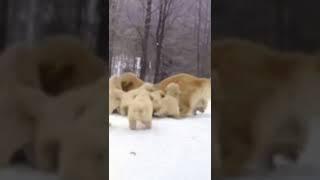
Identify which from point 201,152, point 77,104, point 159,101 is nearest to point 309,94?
point 77,104

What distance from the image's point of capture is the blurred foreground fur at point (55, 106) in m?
0.70

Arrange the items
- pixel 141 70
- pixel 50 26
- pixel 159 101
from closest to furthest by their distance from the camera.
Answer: pixel 50 26
pixel 141 70
pixel 159 101

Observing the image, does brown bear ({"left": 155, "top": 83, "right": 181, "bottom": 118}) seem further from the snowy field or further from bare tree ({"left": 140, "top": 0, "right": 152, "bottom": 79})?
the snowy field

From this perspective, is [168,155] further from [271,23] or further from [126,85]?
[271,23]

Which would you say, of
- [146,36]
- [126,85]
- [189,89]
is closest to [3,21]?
[146,36]

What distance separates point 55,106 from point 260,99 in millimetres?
334

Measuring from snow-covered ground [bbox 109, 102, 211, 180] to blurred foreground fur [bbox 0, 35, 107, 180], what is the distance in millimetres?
926

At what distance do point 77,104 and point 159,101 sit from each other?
2597 millimetres

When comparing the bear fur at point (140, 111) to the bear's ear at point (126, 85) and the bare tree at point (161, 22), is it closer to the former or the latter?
the bear's ear at point (126, 85)

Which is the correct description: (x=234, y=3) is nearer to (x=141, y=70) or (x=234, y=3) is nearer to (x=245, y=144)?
(x=245, y=144)

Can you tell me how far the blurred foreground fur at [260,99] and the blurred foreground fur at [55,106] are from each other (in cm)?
20

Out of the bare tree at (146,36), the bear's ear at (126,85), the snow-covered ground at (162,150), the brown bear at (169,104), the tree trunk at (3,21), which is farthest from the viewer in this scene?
the brown bear at (169,104)

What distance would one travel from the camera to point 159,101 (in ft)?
10.8

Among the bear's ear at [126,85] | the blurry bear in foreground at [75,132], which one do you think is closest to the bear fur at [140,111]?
the bear's ear at [126,85]
